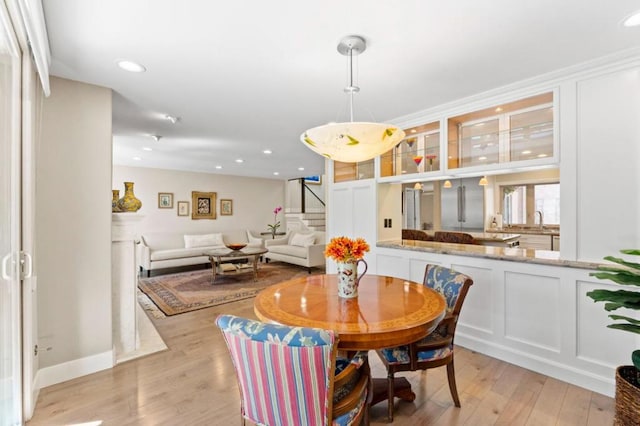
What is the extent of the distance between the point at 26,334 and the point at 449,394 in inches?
111

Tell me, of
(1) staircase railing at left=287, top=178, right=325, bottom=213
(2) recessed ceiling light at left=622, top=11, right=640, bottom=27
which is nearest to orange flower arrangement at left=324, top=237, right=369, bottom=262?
(2) recessed ceiling light at left=622, top=11, right=640, bottom=27

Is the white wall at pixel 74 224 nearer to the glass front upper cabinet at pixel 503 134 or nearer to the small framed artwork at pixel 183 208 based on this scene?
the glass front upper cabinet at pixel 503 134

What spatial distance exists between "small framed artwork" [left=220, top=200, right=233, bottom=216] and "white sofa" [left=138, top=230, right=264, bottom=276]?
82 cm

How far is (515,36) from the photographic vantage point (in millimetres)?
1778

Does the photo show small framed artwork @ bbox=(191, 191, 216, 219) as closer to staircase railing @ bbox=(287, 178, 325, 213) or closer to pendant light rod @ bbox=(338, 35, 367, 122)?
staircase railing @ bbox=(287, 178, 325, 213)

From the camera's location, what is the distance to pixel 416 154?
10.8 ft

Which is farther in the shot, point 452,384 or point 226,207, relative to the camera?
point 226,207

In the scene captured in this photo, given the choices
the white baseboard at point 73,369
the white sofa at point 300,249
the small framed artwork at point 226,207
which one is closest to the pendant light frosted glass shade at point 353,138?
the white baseboard at point 73,369

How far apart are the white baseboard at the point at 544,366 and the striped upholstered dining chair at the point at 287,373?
6.57 feet

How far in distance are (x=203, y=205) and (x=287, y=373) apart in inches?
290

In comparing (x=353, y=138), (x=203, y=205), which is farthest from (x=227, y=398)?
(x=203, y=205)

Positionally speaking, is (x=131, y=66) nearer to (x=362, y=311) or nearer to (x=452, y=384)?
(x=362, y=311)

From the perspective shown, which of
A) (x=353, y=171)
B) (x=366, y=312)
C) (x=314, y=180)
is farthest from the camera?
(x=314, y=180)

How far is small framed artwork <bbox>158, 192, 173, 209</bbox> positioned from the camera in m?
7.11
